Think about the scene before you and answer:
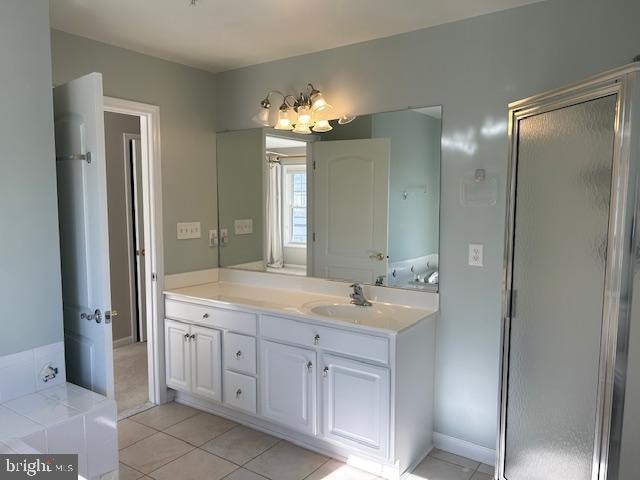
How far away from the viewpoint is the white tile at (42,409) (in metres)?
1.74

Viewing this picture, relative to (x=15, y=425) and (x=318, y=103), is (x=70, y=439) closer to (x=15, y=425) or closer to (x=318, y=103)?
(x=15, y=425)

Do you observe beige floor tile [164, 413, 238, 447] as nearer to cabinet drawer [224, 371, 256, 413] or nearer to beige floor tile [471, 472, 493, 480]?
cabinet drawer [224, 371, 256, 413]

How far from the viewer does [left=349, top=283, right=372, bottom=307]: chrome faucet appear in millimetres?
2785

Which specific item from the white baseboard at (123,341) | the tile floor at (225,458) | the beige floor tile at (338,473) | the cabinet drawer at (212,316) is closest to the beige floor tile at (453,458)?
the tile floor at (225,458)

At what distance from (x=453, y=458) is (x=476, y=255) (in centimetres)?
113

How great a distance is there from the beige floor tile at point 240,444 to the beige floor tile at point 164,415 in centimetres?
40

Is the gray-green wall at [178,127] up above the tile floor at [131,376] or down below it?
above

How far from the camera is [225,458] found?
8.73ft

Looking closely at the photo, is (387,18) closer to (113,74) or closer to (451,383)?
(113,74)

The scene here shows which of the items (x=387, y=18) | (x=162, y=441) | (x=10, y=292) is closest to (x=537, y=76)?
(x=387, y=18)

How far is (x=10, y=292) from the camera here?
1888 millimetres

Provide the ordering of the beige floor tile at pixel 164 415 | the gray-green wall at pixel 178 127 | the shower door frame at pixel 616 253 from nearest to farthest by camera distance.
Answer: the shower door frame at pixel 616 253 → the gray-green wall at pixel 178 127 → the beige floor tile at pixel 164 415

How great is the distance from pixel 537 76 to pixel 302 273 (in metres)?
1.79

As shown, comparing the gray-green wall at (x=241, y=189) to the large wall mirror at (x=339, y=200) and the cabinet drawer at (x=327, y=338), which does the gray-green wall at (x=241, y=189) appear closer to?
the large wall mirror at (x=339, y=200)
